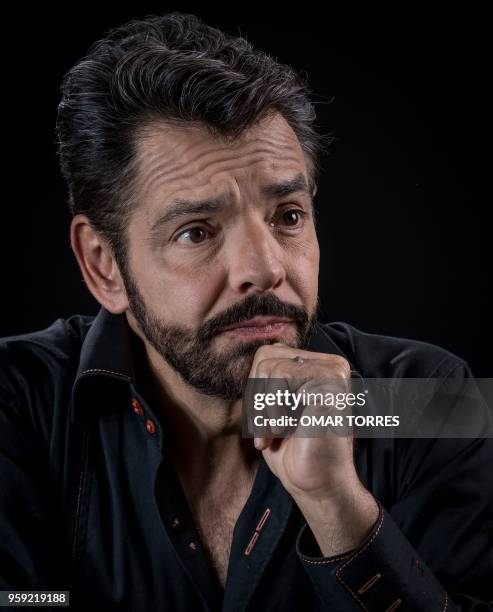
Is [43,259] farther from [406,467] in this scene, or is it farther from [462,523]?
[462,523]

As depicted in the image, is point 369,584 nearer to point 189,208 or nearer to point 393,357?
point 393,357

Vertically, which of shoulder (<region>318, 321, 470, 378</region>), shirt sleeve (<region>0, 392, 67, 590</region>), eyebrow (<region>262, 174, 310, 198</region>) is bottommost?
shirt sleeve (<region>0, 392, 67, 590</region>)

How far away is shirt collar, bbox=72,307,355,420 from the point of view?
2.26 metres

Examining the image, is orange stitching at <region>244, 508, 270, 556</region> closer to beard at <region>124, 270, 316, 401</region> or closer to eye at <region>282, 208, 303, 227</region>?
beard at <region>124, 270, 316, 401</region>

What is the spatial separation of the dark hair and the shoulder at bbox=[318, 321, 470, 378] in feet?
1.83

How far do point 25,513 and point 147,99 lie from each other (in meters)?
1.12

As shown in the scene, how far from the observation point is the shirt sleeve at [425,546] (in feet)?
6.23

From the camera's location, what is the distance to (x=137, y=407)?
226 cm

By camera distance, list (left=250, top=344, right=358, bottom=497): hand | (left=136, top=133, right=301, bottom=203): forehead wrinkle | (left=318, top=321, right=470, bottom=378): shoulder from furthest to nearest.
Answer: (left=318, top=321, right=470, bottom=378): shoulder
(left=136, top=133, right=301, bottom=203): forehead wrinkle
(left=250, top=344, right=358, bottom=497): hand

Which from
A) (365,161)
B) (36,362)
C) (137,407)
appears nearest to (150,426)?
(137,407)

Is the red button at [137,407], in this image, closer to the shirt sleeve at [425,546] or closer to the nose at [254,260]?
the nose at [254,260]

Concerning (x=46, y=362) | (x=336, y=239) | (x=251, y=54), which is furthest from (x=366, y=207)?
(x=46, y=362)

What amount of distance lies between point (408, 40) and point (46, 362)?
1.77 metres

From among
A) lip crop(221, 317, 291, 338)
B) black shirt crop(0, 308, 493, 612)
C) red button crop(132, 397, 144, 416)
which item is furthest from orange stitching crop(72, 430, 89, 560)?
lip crop(221, 317, 291, 338)
